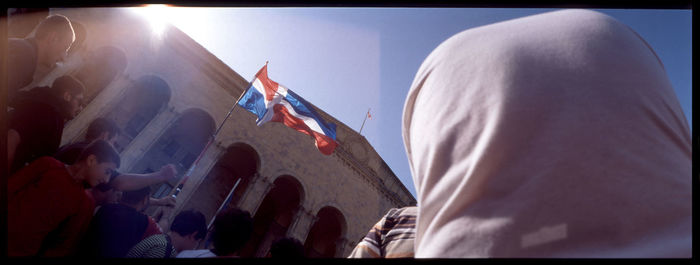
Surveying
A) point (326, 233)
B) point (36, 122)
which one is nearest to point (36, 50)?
point (36, 122)

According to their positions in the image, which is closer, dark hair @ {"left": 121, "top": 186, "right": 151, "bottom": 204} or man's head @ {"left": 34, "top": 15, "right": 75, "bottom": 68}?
man's head @ {"left": 34, "top": 15, "right": 75, "bottom": 68}

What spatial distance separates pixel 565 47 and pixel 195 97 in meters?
9.98

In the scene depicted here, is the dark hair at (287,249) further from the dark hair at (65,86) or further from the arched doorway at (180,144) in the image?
the arched doorway at (180,144)

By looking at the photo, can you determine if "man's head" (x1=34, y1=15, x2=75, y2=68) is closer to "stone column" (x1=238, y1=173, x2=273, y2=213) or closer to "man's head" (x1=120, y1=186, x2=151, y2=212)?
"man's head" (x1=120, y1=186, x2=151, y2=212)

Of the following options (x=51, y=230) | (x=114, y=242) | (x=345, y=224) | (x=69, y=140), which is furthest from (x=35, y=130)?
(x=345, y=224)

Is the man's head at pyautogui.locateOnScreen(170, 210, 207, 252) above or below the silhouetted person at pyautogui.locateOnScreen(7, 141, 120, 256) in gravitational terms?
above

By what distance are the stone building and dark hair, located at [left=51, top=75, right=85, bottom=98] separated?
454cm

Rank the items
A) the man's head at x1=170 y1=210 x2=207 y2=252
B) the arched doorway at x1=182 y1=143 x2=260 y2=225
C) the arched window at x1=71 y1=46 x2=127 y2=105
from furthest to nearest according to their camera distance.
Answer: the arched doorway at x1=182 y1=143 x2=260 y2=225
the arched window at x1=71 y1=46 x2=127 y2=105
the man's head at x1=170 y1=210 x2=207 y2=252

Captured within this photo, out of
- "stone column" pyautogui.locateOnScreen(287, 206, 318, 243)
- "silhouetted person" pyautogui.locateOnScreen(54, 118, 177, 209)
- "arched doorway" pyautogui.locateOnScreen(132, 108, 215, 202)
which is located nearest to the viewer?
"silhouetted person" pyautogui.locateOnScreen(54, 118, 177, 209)

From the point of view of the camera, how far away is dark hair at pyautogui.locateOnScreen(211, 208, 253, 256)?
2809 mm

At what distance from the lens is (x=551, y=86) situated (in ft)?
2.68

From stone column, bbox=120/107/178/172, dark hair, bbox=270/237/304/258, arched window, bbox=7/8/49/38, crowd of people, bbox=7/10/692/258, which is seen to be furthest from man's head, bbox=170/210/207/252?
stone column, bbox=120/107/178/172

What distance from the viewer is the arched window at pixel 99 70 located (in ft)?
25.6

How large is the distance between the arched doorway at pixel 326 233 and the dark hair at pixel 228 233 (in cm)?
860
